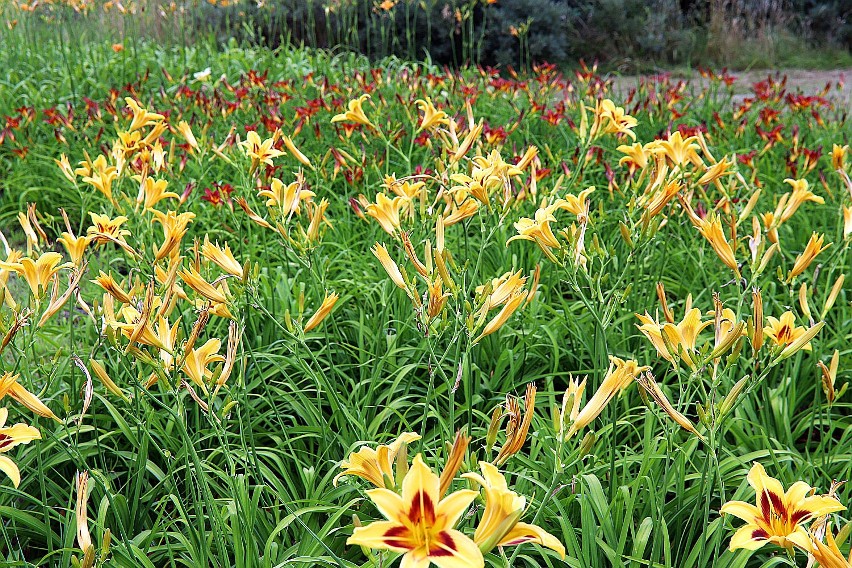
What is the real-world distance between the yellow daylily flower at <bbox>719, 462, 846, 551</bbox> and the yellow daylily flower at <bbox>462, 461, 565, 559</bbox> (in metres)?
0.30

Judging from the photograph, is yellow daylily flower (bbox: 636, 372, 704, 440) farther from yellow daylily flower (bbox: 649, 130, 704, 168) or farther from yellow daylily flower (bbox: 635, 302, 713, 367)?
yellow daylily flower (bbox: 649, 130, 704, 168)

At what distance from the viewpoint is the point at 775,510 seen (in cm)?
116

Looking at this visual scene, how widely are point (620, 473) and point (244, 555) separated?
1067 mm

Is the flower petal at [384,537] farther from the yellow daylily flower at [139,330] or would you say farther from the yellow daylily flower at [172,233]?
the yellow daylily flower at [172,233]

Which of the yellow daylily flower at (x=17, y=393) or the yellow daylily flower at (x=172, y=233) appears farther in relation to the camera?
the yellow daylily flower at (x=172, y=233)

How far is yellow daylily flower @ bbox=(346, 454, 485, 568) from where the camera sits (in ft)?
3.07

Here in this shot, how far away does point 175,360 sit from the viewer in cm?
157

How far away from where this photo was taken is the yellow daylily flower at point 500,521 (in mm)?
984

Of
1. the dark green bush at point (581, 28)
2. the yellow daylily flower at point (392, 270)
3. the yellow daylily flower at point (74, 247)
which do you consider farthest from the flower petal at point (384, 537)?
the dark green bush at point (581, 28)

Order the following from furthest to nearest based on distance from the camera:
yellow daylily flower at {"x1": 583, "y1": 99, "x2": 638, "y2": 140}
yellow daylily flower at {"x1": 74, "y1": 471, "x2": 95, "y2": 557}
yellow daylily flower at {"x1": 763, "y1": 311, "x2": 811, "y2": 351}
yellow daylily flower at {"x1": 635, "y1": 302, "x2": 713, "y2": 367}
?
yellow daylily flower at {"x1": 583, "y1": 99, "x2": 638, "y2": 140} < yellow daylily flower at {"x1": 763, "y1": 311, "x2": 811, "y2": 351} < yellow daylily flower at {"x1": 635, "y1": 302, "x2": 713, "y2": 367} < yellow daylily flower at {"x1": 74, "y1": 471, "x2": 95, "y2": 557}

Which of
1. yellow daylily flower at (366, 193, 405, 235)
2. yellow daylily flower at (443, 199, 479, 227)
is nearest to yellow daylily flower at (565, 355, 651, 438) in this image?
yellow daylily flower at (443, 199, 479, 227)

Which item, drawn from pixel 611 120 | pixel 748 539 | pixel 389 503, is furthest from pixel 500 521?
pixel 611 120

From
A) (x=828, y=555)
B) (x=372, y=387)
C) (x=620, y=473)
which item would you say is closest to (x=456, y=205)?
(x=372, y=387)

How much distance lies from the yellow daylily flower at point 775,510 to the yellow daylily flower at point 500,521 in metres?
0.30
